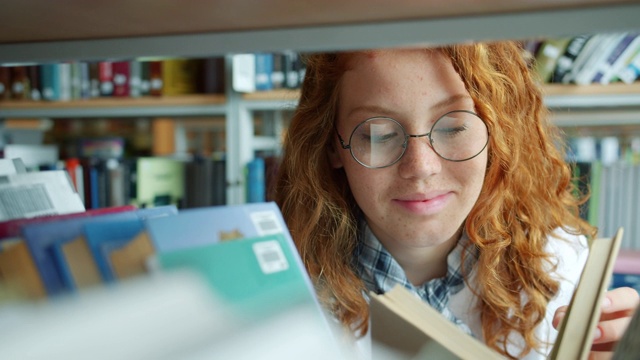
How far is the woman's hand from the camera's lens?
0.71m

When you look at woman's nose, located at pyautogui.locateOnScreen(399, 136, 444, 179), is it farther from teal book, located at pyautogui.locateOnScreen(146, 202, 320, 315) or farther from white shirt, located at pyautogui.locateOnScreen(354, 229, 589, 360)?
teal book, located at pyautogui.locateOnScreen(146, 202, 320, 315)

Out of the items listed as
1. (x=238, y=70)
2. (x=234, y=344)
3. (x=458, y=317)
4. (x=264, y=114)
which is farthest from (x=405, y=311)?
(x=264, y=114)

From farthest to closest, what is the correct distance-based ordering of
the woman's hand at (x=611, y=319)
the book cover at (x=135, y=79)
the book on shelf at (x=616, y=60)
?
the book cover at (x=135, y=79) < the book on shelf at (x=616, y=60) < the woman's hand at (x=611, y=319)

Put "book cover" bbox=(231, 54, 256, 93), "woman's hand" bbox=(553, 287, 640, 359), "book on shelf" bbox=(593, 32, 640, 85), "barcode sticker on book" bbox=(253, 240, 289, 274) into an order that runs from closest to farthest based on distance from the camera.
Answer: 1. "barcode sticker on book" bbox=(253, 240, 289, 274)
2. "woman's hand" bbox=(553, 287, 640, 359)
3. "book on shelf" bbox=(593, 32, 640, 85)
4. "book cover" bbox=(231, 54, 256, 93)

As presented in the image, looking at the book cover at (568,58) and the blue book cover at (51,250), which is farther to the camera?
the book cover at (568,58)

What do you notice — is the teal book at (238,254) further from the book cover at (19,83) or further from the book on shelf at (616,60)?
the book cover at (19,83)

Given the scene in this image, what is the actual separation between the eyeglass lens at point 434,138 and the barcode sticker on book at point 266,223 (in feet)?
1.50

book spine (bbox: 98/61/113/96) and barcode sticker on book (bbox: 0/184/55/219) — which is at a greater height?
barcode sticker on book (bbox: 0/184/55/219)

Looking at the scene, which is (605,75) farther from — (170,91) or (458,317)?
(170,91)

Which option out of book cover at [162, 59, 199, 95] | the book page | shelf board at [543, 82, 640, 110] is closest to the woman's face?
the book page

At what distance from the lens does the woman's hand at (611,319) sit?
0.71m

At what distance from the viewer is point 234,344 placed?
0.38m

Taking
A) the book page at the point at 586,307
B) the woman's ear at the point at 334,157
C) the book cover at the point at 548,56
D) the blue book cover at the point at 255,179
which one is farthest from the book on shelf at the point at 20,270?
the book cover at the point at 548,56

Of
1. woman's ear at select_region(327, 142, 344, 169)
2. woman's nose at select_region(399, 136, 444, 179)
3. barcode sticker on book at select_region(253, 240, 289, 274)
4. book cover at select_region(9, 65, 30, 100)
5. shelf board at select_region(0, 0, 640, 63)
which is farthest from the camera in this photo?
book cover at select_region(9, 65, 30, 100)
